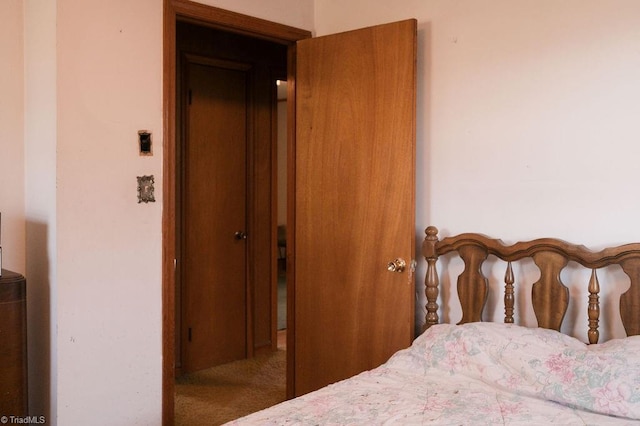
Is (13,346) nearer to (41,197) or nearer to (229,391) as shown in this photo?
(41,197)

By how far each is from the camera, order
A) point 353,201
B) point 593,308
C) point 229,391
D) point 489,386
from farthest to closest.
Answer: point 229,391 < point 353,201 < point 593,308 < point 489,386

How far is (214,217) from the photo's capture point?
4371mm

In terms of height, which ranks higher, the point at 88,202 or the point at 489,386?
the point at 88,202

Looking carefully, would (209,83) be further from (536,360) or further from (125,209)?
(536,360)

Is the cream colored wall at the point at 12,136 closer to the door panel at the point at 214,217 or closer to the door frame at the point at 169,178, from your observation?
the door frame at the point at 169,178

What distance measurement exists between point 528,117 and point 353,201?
879 millimetres

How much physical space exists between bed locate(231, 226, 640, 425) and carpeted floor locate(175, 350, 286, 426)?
4.20ft

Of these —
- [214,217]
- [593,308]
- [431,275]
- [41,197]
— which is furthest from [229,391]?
[593,308]

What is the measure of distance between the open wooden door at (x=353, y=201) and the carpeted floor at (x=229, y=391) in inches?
17.6

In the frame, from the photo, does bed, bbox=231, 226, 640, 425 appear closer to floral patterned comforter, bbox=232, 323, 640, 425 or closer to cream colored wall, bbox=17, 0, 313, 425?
floral patterned comforter, bbox=232, 323, 640, 425

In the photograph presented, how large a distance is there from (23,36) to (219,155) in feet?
5.81

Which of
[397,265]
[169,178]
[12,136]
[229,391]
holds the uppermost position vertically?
[12,136]

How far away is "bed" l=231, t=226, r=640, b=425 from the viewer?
77.1 inches

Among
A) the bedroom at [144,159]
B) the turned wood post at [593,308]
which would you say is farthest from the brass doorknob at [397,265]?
the turned wood post at [593,308]
